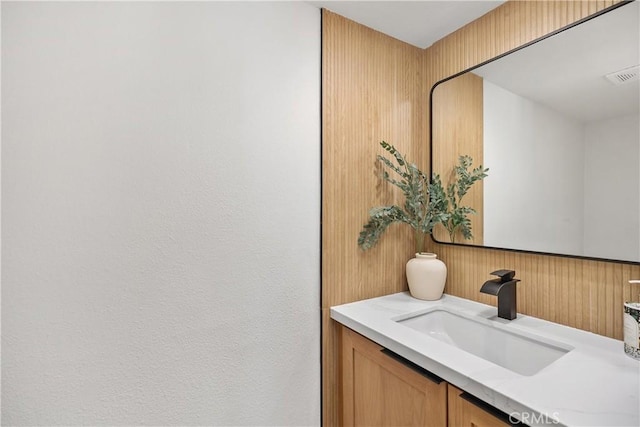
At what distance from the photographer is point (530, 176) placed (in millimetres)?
1269

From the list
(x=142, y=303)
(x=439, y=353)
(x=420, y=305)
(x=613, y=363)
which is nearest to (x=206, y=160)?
(x=142, y=303)

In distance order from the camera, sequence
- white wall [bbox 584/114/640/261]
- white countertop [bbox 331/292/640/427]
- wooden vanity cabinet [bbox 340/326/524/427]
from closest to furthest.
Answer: white countertop [bbox 331/292/640/427] → wooden vanity cabinet [bbox 340/326/524/427] → white wall [bbox 584/114/640/261]

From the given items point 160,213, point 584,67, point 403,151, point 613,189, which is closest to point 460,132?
point 403,151

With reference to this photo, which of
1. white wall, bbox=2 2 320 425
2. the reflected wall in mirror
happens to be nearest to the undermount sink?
the reflected wall in mirror

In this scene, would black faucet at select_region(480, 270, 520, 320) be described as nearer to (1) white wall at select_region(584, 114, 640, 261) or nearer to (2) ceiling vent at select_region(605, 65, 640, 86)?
(1) white wall at select_region(584, 114, 640, 261)

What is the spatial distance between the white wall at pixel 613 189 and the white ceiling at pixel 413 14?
2.42 feet

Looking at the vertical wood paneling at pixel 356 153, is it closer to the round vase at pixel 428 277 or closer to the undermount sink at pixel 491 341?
the round vase at pixel 428 277

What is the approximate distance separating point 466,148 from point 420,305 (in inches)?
31.2

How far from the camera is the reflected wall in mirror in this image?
3.34 feet

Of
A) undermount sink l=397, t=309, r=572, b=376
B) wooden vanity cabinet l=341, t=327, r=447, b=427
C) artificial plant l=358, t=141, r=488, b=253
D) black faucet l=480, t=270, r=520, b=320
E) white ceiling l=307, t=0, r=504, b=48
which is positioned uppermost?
white ceiling l=307, t=0, r=504, b=48

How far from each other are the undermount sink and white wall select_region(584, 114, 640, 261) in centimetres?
38

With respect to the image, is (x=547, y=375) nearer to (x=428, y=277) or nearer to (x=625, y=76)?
(x=428, y=277)

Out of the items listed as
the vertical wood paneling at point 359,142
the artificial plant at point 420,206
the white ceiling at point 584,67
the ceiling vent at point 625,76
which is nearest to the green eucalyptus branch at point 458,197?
the artificial plant at point 420,206

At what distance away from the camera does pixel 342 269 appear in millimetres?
1425
